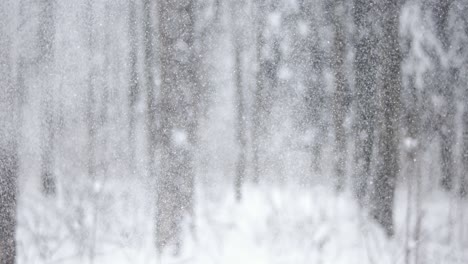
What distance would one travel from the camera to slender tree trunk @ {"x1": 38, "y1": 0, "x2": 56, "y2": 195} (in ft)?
4.59

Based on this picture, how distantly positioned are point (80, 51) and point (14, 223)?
61cm

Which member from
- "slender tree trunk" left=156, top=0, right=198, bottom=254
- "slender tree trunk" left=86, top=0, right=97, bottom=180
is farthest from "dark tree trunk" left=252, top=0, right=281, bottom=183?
"slender tree trunk" left=86, top=0, right=97, bottom=180

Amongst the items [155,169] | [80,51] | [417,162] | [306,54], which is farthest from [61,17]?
[417,162]

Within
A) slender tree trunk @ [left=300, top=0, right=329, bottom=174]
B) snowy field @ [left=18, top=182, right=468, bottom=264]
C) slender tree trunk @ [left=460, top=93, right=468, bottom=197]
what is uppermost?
slender tree trunk @ [left=300, top=0, right=329, bottom=174]

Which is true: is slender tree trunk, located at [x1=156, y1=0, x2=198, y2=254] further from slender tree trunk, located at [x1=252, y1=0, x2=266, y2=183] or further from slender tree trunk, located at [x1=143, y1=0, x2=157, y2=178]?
slender tree trunk, located at [x1=252, y1=0, x2=266, y2=183]

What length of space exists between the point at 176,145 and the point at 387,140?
68 centimetres

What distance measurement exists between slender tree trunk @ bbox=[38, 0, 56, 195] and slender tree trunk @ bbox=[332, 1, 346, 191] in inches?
36.2

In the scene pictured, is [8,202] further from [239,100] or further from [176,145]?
[239,100]

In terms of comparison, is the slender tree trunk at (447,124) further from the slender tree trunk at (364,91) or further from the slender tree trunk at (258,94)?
the slender tree trunk at (258,94)

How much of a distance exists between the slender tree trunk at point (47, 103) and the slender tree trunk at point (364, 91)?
99 centimetres

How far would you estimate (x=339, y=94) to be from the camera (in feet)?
4.51

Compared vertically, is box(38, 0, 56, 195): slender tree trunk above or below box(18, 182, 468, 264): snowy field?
above

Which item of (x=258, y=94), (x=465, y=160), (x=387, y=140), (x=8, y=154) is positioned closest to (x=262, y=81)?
(x=258, y=94)

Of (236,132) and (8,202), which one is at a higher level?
(236,132)
